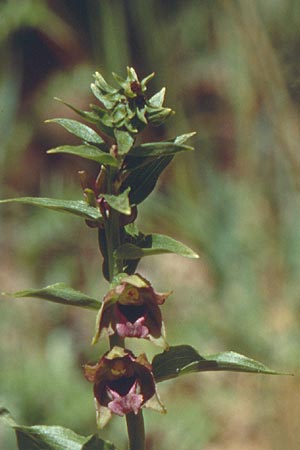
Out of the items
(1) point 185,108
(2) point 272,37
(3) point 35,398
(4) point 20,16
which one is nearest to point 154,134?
(1) point 185,108

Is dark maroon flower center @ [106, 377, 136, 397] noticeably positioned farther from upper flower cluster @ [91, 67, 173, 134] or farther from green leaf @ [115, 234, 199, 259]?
upper flower cluster @ [91, 67, 173, 134]

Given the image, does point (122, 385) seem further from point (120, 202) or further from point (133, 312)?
point (120, 202)

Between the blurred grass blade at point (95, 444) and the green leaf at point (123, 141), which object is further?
the blurred grass blade at point (95, 444)

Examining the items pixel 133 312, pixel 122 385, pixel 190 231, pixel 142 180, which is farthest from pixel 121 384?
pixel 190 231

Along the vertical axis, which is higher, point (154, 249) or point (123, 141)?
point (123, 141)

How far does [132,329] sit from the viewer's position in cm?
123

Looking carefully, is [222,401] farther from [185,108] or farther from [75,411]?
[185,108]

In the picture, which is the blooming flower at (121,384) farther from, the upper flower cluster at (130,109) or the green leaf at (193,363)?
the upper flower cluster at (130,109)

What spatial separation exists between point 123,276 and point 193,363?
0.59 ft

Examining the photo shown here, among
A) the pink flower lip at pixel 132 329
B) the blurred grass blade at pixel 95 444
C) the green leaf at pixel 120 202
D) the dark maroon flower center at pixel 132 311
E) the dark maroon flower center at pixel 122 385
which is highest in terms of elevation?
the green leaf at pixel 120 202

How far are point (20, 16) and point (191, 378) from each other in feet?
5.32

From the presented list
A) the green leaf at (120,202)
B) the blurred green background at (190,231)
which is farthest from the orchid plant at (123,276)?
the blurred green background at (190,231)

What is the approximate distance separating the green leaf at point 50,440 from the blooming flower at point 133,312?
0.21 m

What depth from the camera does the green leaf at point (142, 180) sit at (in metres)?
1.32
